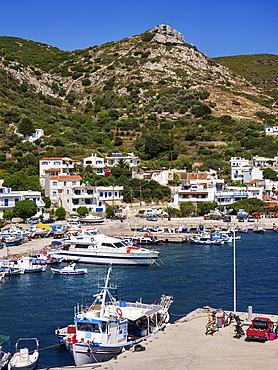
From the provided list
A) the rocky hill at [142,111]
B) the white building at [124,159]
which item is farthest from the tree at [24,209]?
the white building at [124,159]

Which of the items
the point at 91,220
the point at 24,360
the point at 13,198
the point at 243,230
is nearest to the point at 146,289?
the point at 24,360

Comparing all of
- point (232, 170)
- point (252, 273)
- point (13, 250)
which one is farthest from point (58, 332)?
point (232, 170)

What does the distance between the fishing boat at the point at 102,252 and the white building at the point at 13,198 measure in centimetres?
1983

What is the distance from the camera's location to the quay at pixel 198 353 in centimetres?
1666

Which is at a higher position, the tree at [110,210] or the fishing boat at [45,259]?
the tree at [110,210]

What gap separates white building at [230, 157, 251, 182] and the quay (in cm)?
8096

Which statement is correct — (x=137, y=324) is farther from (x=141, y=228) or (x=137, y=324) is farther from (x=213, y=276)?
(x=141, y=228)

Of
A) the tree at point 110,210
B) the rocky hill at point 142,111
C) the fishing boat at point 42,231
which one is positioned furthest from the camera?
the rocky hill at point 142,111

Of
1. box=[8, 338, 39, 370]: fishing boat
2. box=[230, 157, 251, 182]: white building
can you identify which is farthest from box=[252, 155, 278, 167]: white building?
box=[8, 338, 39, 370]: fishing boat

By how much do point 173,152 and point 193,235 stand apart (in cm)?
6107

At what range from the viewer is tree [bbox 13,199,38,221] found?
60.8 m

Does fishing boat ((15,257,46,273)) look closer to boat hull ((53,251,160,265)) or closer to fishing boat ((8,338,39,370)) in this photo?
boat hull ((53,251,160,265))

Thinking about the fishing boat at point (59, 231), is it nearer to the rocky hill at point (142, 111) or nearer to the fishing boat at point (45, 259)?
the fishing boat at point (45, 259)

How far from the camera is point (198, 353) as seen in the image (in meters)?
17.9
